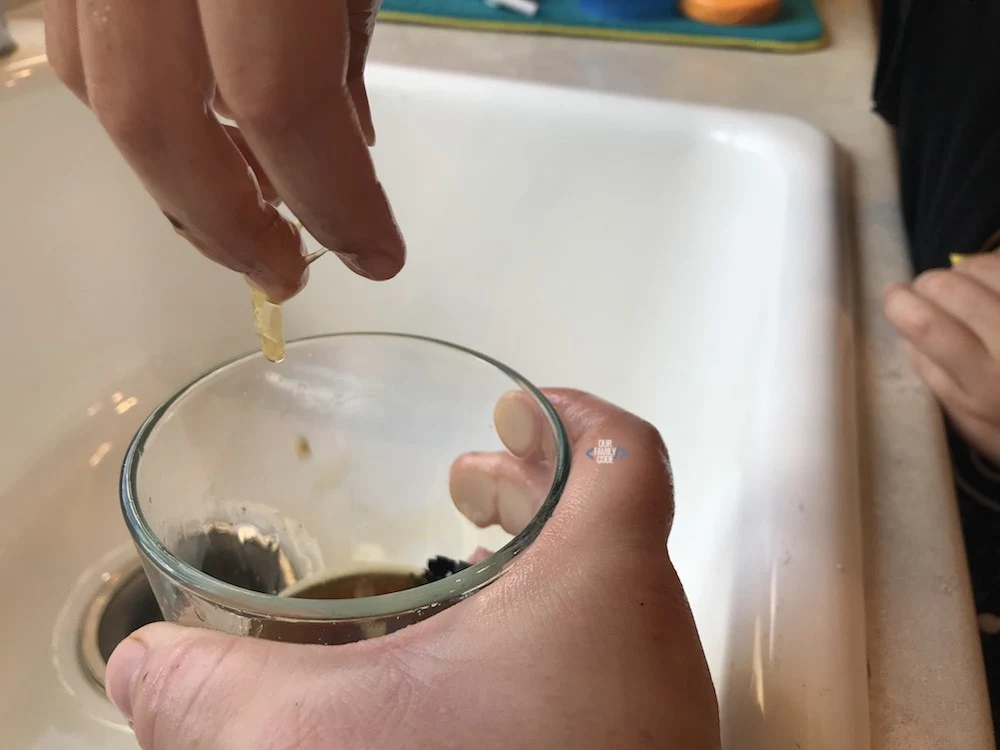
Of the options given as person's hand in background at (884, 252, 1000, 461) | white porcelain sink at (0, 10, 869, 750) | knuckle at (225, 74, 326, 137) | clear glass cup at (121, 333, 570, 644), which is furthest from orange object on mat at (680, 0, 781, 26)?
knuckle at (225, 74, 326, 137)

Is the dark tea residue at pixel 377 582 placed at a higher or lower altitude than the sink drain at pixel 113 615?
higher

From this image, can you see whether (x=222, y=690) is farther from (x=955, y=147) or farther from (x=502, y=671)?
→ (x=955, y=147)

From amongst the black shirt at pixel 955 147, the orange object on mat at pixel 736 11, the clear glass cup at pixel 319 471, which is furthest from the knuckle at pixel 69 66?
the orange object on mat at pixel 736 11

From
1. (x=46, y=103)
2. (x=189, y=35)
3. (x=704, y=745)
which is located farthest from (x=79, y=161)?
(x=704, y=745)

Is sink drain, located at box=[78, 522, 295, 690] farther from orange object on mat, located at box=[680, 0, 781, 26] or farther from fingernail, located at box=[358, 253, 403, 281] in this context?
orange object on mat, located at box=[680, 0, 781, 26]

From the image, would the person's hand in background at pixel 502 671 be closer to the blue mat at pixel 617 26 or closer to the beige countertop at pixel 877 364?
the beige countertop at pixel 877 364

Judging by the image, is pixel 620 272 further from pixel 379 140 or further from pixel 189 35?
pixel 189 35
